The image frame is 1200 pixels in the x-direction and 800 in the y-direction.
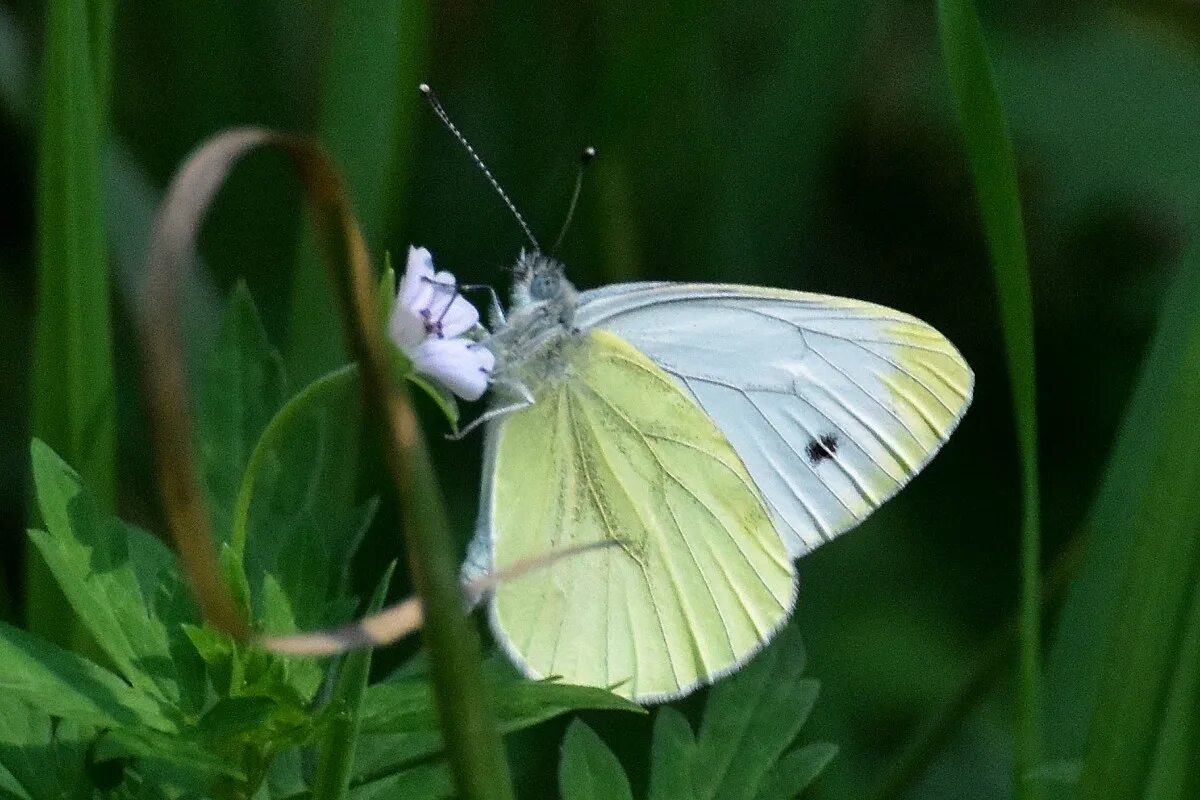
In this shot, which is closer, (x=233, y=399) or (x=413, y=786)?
(x=413, y=786)

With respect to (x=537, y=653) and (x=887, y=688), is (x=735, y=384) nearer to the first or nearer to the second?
(x=537, y=653)

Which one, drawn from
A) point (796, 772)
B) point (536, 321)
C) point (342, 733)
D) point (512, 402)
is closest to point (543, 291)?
point (536, 321)

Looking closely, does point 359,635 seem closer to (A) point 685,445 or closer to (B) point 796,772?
(B) point 796,772

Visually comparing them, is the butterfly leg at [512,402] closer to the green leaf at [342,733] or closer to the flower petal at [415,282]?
the flower petal at [415,282]

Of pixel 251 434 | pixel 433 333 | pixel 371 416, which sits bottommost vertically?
pixel 251 434

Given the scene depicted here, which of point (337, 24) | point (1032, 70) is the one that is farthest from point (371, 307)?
Answer: point (1032, 70)

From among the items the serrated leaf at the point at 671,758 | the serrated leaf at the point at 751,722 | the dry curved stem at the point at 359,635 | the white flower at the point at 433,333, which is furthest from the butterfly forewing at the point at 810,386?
the dry curved stem at the point at 359,635
